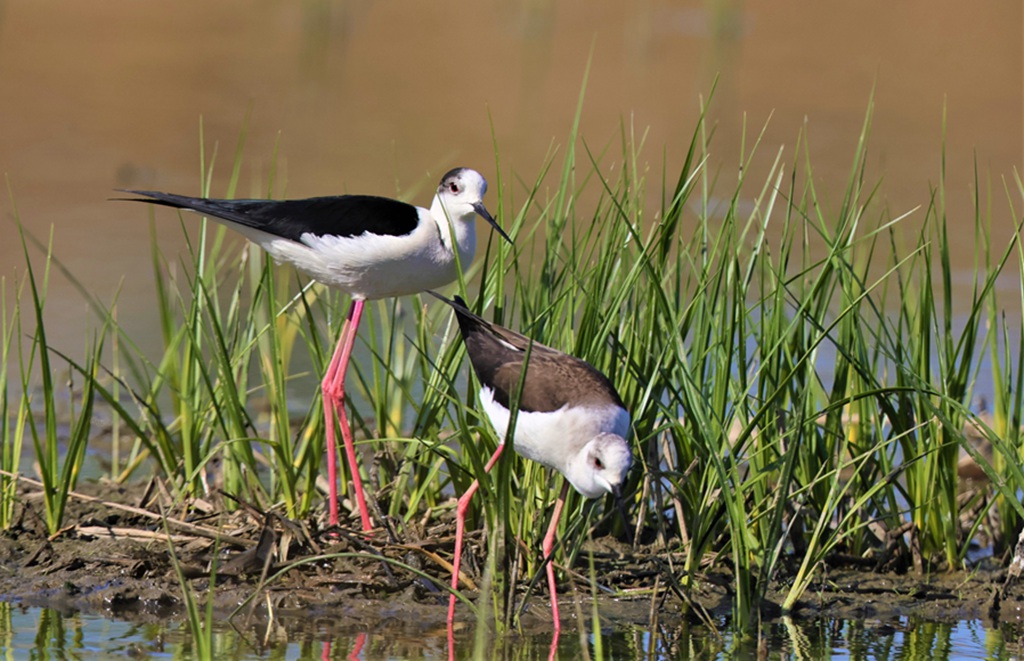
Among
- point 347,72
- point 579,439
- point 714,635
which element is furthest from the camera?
point 347,72

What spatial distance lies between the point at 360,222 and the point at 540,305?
Result: 2.16ft

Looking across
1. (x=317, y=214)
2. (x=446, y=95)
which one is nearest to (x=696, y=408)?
(x=317, y=214)

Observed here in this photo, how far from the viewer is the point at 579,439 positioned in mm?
4168

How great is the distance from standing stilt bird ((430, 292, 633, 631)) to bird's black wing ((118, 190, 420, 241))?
A: 404 millimetres

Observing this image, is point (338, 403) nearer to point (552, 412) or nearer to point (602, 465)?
point (552, 412)

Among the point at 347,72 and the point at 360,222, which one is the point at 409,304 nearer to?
the point at 360,222

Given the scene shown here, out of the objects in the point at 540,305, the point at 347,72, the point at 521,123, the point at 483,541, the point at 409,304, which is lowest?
the point at 483,541

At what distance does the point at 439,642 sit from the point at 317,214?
1406 millimetres

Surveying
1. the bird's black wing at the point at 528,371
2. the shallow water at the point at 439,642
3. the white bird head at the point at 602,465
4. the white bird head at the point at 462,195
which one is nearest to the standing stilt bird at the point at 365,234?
the white bird head at the point at 462,195

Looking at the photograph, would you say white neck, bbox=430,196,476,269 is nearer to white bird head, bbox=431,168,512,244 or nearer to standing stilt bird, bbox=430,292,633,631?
white bird head, bbox=431,168,512,244

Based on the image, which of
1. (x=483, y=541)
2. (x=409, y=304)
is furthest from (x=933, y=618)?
(x=409, y=304)

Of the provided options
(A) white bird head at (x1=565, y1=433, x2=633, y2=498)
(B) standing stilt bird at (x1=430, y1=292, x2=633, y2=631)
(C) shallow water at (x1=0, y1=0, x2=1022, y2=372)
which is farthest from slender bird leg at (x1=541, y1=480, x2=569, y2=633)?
(C) shallow water at (x1=0, y1=0, x2=1022, y2=372)

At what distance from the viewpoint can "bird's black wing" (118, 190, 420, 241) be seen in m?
4.83

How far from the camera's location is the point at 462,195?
490 cm
